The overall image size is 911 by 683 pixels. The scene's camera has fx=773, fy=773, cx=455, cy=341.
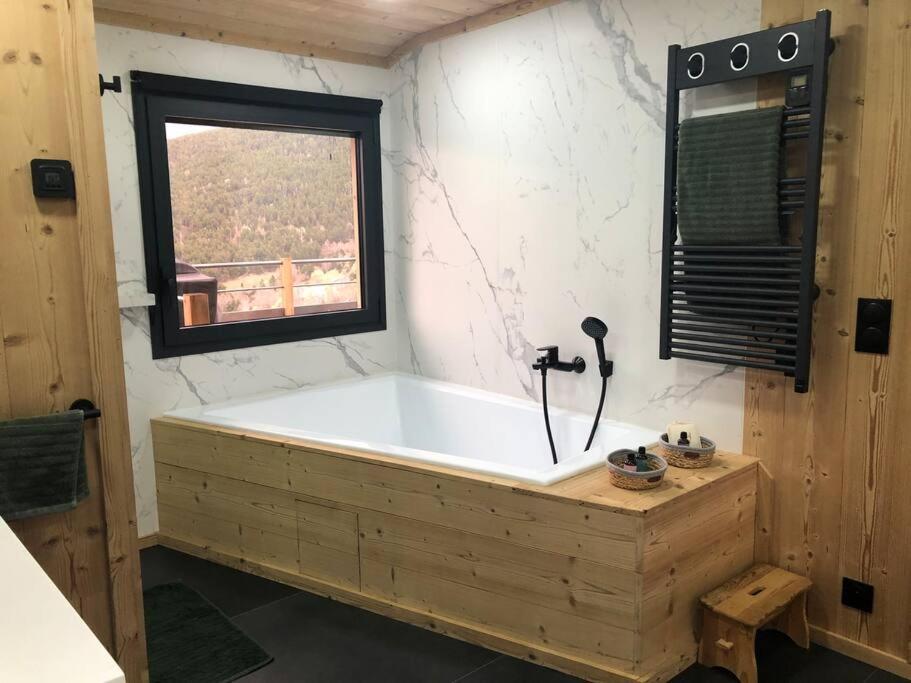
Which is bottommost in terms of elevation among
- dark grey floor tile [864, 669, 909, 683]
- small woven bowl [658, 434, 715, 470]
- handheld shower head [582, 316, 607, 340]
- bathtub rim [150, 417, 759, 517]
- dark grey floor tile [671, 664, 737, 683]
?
dark grey floor tile [864, 669, 909, 683]

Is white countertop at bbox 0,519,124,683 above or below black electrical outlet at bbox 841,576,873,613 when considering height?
above

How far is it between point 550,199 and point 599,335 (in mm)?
648

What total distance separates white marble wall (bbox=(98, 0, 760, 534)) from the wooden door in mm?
1330

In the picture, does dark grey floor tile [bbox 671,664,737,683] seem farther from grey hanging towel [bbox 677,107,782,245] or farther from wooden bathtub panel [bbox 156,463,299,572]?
wooden bathtub panel [bbox 156,463,299,572]

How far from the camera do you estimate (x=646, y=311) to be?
298 centimetres

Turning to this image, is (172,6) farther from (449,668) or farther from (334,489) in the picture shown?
(449,668)

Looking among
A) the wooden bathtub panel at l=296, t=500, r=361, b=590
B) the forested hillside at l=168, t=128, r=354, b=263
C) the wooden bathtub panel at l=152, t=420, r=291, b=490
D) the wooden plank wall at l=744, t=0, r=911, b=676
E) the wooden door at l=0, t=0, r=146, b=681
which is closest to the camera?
Answer: the wooden door at l=0, t=0, r=146, b=681

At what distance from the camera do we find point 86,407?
198 cm

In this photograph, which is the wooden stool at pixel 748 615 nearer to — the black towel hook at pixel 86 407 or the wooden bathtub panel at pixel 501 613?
the wooden bathtub panel at pixel 501 613

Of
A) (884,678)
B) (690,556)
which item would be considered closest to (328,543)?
(690,556)

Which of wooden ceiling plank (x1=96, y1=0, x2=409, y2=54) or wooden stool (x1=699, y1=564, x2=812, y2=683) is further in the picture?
wooden ceiling plank (x1=96, y1=0, x2=409, y2=54)

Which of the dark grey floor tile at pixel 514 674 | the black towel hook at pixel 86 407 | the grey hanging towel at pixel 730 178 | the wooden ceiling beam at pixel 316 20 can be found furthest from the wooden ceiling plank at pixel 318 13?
the dark grey floor tile at pixel 514 674

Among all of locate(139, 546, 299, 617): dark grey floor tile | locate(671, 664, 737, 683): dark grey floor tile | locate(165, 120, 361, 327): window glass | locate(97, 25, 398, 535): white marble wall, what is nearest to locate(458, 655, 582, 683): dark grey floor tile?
locate(671, 664, 737, 683): dark grey floor tile

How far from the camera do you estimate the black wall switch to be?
186 centimetres
